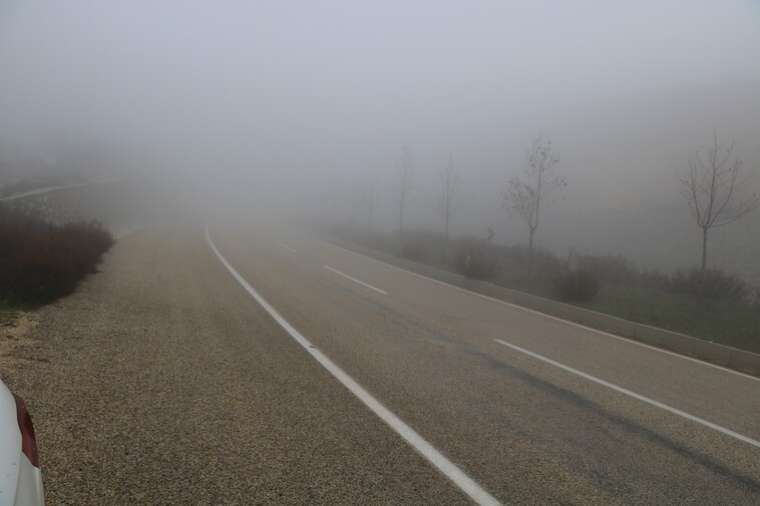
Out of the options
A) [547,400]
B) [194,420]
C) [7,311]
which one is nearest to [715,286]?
[547,400]

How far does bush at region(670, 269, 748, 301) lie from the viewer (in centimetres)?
1500

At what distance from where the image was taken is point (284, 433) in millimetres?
4434

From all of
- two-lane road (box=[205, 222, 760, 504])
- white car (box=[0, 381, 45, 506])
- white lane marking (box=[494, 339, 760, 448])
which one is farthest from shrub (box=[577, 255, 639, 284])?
white car (box=[0, 381, 45, 506])

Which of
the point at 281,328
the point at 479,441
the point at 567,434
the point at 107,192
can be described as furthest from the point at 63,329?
the point at 107,192

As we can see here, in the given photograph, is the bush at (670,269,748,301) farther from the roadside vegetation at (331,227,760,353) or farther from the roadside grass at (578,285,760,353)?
the roadside grass at (578,285,760,353)

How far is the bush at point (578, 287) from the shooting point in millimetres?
14977

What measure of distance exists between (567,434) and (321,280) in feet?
35.3

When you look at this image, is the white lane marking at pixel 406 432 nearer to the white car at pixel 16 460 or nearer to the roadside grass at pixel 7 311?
the white car at pixel 16 460

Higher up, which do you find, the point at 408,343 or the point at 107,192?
the point at 107,192

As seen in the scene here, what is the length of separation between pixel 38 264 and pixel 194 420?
6229mm

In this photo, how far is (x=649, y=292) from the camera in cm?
1677

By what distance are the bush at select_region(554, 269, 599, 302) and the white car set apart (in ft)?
46.7

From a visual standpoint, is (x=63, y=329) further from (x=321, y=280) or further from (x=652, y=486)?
(x=321, y=280)

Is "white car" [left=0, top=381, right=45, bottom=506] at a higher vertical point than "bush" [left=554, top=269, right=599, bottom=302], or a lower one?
higher
